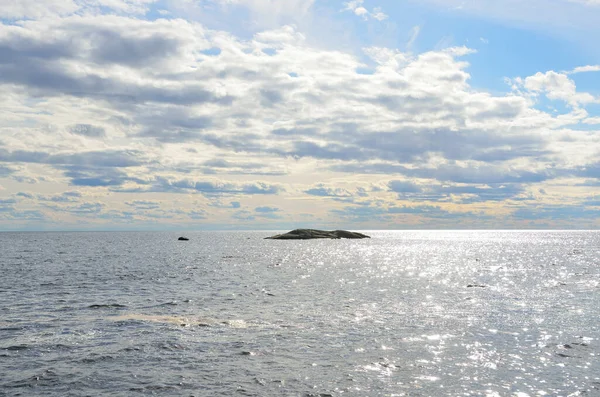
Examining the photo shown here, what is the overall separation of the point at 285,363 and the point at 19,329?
843 inches

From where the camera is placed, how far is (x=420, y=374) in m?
26.1

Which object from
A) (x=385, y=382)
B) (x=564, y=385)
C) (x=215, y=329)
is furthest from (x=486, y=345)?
(x=215, y=329)

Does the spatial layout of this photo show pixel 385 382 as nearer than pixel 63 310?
Yes

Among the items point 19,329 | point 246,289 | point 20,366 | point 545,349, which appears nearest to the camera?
point 20,366

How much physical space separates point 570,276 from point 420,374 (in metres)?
71.5

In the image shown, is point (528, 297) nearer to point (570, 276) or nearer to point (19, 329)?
point (570, 276)

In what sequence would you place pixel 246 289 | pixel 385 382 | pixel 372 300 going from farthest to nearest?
pixel 246 289 < pixel 372 300 < pixel 385 382

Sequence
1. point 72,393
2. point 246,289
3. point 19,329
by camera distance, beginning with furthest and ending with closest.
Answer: point 246,289
point 19,329
point 72,393

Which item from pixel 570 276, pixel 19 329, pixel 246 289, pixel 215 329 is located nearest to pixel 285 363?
pixel 215 329

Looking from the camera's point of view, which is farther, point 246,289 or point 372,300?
point 246,289

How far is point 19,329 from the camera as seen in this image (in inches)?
1414

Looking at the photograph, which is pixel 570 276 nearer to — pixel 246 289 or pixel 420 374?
pixel 246 289

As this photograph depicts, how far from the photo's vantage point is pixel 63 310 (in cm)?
4469

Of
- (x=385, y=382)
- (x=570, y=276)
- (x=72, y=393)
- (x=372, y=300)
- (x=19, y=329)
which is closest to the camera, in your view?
(x=72, y=393)
